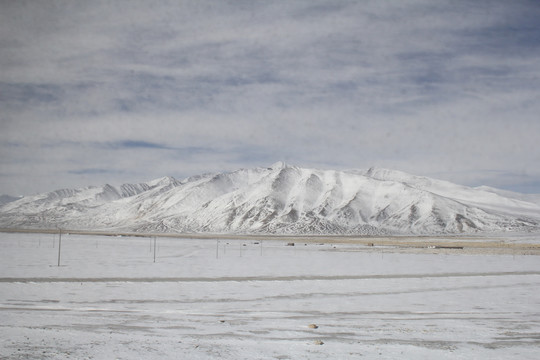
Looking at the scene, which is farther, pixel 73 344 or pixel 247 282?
pixel 247 282

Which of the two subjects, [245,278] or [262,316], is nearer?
[262,316]

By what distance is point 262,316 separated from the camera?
17.5 m

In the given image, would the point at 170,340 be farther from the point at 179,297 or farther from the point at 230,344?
the point at 179,297

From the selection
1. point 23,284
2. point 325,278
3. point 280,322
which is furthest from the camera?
point 325,278

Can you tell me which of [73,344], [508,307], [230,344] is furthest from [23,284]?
[508,307]

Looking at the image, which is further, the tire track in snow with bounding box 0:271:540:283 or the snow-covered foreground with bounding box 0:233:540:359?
the tire track in snow with bounding box 0:271:540:283

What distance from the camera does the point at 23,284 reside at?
25.2 m

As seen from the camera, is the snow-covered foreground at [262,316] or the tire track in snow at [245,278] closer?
the snow-covered foreground at [262,316]

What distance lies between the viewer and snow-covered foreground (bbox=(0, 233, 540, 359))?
39.7 feet

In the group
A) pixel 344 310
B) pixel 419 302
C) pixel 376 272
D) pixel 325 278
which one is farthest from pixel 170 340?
pixel 376 272

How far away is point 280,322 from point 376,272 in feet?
71.0

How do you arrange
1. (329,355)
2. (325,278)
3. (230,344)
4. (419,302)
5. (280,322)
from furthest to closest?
(325,278), (419,302), (280,322), (230,344), (329,355)

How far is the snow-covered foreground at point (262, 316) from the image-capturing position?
12086mm

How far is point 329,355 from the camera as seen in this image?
11.7 meters
